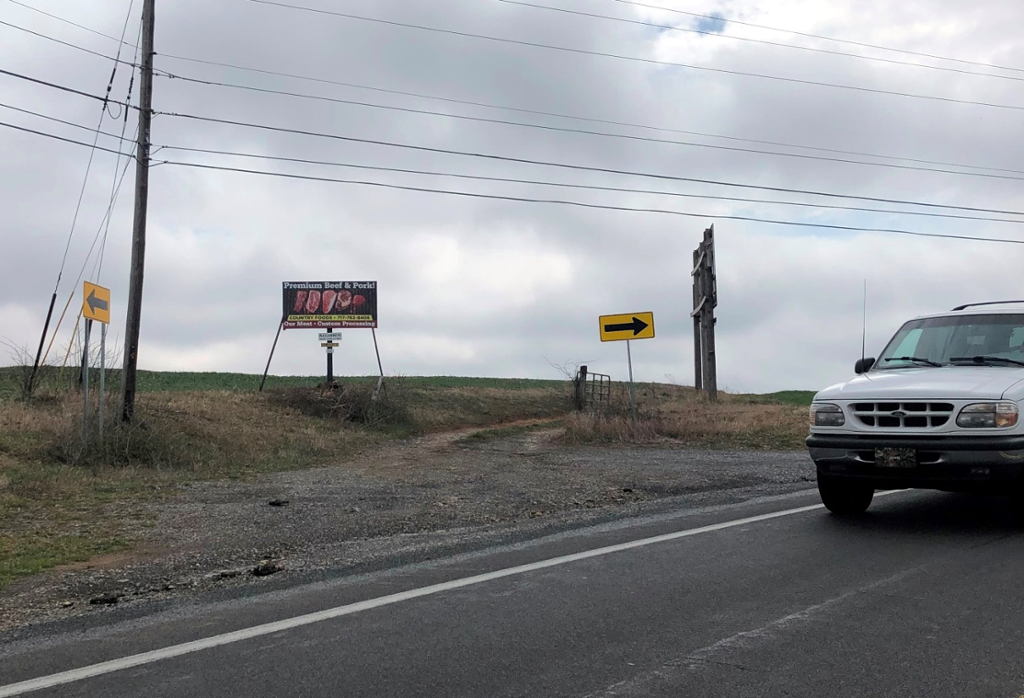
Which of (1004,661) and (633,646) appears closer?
(1004,661)

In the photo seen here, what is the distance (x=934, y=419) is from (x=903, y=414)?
253mm

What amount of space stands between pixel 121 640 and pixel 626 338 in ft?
55.7

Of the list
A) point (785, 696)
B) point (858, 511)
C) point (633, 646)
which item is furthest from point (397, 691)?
point (858, 511)

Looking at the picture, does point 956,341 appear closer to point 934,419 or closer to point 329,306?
point 934,419

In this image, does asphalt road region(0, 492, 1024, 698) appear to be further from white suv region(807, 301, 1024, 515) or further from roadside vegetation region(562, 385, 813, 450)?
roadside vegetation region(562, 385, 813, 450)

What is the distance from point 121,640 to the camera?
5.39 m

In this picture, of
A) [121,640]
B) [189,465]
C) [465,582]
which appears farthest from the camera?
[189,465]

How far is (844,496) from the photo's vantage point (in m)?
9.20

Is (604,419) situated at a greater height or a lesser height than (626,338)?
lesser

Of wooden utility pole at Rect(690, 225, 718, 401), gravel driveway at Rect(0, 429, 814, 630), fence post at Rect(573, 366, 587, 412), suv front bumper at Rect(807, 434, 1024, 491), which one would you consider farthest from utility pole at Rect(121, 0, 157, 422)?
wooden utility pole at Rect(690, 225, 718, 401)

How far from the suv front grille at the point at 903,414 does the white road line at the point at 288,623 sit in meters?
1.89

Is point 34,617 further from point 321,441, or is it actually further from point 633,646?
point 321,441

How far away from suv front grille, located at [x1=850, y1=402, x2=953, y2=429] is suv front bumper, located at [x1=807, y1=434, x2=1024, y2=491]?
0.43 feet

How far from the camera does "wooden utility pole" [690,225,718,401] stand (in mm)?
31203
